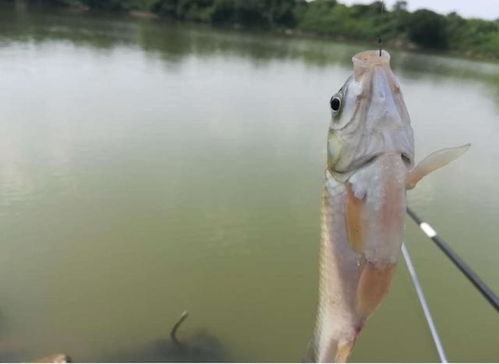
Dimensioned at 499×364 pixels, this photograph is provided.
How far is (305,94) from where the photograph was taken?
11898 millimetres

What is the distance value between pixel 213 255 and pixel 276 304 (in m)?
0.82

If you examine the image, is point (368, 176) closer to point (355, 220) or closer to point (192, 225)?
point (355, 220)

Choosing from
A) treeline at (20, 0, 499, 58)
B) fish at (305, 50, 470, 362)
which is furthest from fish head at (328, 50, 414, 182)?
treeline at (20, 0, 499, 58)

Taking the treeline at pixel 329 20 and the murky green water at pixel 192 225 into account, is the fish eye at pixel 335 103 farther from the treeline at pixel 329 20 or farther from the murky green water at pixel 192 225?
the treeline at pixel 329 20

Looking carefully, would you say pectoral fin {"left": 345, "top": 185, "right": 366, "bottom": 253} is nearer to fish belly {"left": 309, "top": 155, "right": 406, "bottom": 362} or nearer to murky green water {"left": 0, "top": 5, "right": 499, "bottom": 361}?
fish belly {"left": 309, "top": 155, "right": 406, "bottom": 362}

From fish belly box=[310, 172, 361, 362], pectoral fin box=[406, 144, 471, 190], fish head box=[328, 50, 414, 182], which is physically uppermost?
fish head box=[328, 50, 414, 182]

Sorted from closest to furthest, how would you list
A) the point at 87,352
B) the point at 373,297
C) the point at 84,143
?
the point at 373,297, the point at 87,352, the point at 84,143

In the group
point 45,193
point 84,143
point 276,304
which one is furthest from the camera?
point 84,143

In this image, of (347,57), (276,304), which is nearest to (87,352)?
(276,304)

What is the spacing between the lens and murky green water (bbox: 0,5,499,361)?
3711 mm

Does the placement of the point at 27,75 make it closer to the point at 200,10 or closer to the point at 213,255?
the point at 213,255

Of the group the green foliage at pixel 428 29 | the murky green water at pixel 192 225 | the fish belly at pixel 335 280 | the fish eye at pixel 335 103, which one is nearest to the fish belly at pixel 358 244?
the fish belly at pixel 335 280

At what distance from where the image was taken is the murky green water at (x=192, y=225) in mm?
3711

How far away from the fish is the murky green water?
2.79 m
